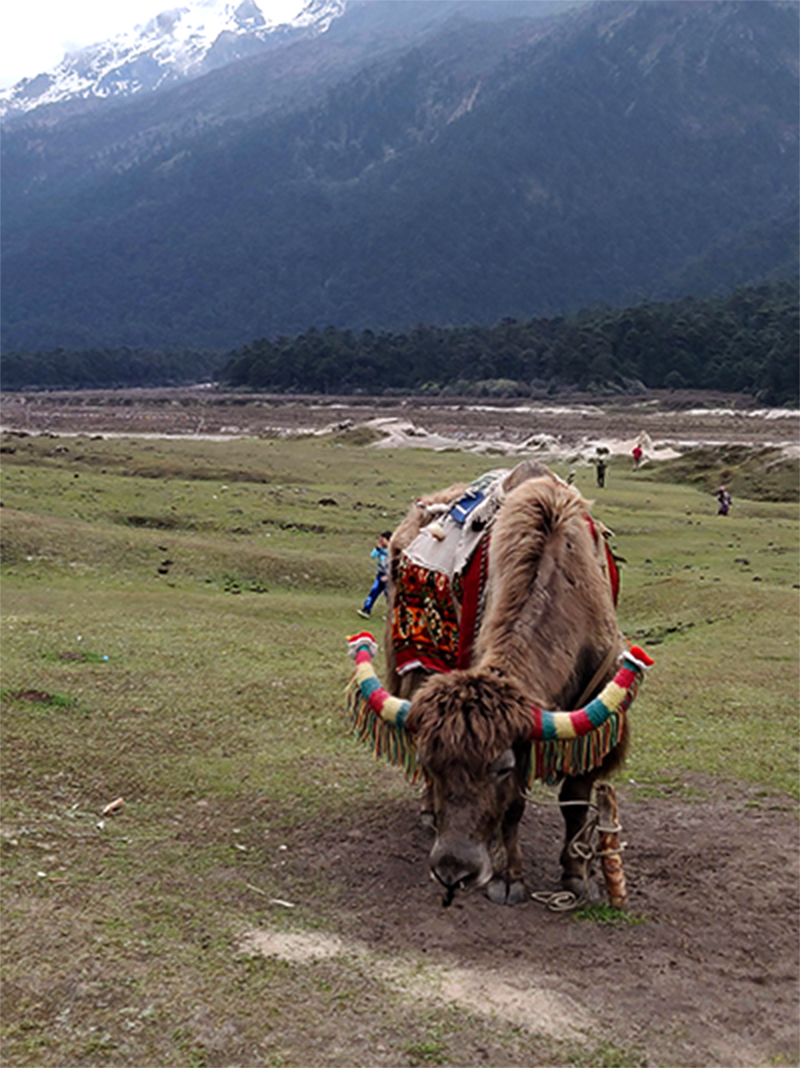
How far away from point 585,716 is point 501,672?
504mm

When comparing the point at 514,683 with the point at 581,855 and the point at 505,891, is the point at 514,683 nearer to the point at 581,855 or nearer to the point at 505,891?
the point at 505,891

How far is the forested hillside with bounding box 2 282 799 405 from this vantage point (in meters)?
92.1

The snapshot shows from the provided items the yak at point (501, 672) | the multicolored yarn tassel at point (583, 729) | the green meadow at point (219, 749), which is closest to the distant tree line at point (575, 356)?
the green meadow at point (219, 749)

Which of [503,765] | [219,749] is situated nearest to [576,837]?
[503,765]

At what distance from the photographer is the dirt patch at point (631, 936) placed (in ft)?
19.8

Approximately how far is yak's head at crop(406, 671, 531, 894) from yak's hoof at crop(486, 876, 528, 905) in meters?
0.71

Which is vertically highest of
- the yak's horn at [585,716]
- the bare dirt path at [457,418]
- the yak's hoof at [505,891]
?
the yak's horn at [585,716]

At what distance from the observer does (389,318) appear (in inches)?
7643

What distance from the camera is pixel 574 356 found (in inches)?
3831

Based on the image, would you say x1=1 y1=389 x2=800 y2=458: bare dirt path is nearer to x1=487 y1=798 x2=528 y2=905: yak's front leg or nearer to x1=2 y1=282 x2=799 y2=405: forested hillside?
x1=2 y1=282 x2=799 y2=405: forested hillside

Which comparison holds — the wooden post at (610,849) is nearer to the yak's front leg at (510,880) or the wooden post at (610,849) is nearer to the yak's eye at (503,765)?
the yak's front leg at (510,880)

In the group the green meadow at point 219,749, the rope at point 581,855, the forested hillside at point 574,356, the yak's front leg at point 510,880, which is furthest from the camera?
the forested hillside at point 574,356

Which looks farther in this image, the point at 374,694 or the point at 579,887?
the point at 579,887

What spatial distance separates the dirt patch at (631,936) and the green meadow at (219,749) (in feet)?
0.82
